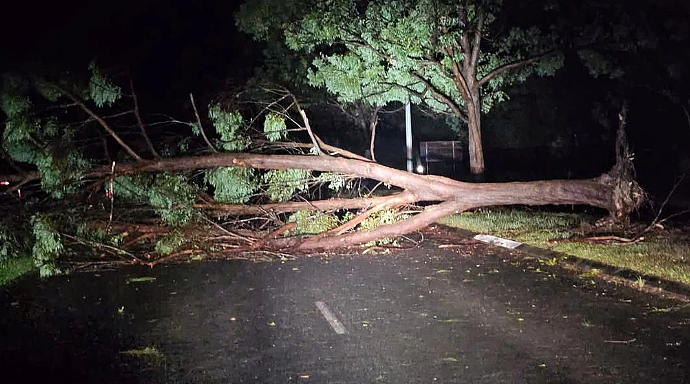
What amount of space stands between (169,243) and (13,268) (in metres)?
2.69

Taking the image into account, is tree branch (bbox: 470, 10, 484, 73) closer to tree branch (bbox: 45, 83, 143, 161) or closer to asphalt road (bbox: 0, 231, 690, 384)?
asphalt road (bbox: 0, 231, 690, 384)

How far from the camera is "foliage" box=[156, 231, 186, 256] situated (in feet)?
42.7

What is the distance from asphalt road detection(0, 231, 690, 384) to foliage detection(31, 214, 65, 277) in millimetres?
586

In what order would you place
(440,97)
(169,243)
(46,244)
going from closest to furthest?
(46,244), (169,243), (440,97)

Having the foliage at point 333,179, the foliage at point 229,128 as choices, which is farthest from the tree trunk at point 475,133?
the foliage at point 229,128

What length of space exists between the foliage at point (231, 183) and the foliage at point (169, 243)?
1.27 metres

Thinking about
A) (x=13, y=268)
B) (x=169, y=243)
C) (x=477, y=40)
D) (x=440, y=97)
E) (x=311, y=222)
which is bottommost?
(x=13, y=268)

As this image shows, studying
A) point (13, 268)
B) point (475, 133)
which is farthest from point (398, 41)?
point (13, 268)

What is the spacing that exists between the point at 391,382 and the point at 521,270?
588 centimetres

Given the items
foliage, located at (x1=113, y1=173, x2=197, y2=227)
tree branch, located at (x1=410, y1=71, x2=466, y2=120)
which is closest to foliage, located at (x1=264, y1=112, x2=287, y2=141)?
foliage, located at (x1=113, y1=173, x2=197, y2=227)

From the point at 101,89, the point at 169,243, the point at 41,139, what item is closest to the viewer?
the point at 169,243

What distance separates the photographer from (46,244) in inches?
479

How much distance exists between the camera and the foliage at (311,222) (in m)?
14.1

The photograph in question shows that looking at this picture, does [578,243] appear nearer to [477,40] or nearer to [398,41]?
[398,41]
